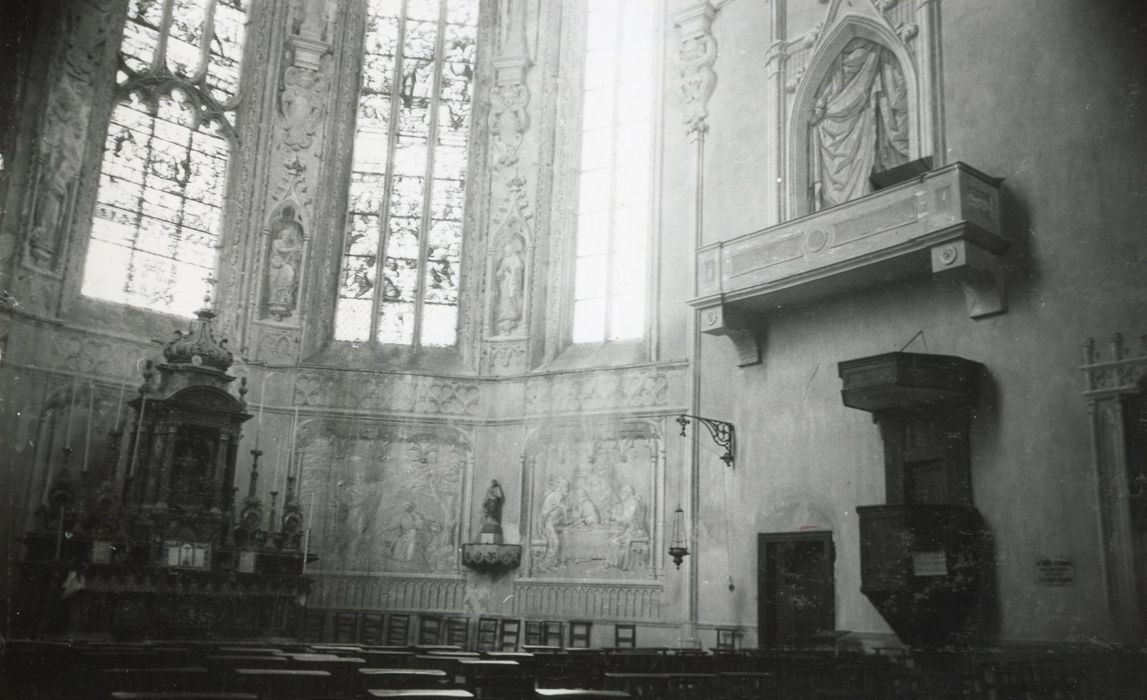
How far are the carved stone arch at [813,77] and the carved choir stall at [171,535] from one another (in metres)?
9.21

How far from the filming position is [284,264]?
18125 millimetres

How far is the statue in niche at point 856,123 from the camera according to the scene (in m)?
14.2

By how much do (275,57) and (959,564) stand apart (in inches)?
588

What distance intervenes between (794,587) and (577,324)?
21.6 feet

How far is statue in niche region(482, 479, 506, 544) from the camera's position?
1717 cm

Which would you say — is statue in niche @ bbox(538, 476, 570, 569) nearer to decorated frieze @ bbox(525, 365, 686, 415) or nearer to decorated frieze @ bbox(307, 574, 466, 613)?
decorated frieze @ bbox(525, 365, 686, 415)

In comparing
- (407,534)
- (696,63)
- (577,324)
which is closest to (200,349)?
(407,534)

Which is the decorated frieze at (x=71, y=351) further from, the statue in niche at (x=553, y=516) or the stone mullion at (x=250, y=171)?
the statue in niche at (x=553, y=516)

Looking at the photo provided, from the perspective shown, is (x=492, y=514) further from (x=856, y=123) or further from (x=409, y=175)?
(x=856, y=123)

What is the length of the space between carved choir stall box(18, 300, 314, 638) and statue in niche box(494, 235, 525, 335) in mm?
5114

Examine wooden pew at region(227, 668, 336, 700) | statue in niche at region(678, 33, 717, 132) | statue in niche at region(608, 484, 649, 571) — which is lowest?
wooden pew at region(227, 668, 336, 700)

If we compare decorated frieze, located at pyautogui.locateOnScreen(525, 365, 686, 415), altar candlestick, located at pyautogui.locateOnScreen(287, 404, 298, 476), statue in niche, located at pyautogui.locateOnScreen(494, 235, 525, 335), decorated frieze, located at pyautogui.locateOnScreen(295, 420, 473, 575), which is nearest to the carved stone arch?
decorated frieze, located at pyautogui.locateOnScreen(525, 365, 686, 415)

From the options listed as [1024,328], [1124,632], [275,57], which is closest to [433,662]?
[1124,632]

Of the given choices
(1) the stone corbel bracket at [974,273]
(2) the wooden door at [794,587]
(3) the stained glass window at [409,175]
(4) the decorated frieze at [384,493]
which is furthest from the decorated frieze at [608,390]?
(1) the stone corbel bracket at [974,273]
